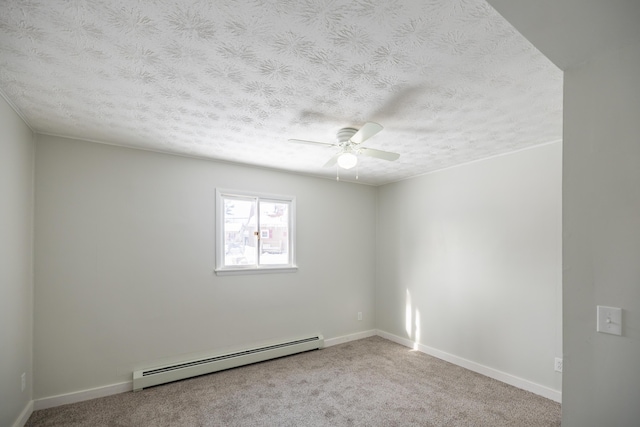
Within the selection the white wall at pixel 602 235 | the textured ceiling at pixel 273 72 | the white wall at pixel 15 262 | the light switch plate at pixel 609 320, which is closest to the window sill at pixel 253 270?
the textured ceiling at pixel 273 72

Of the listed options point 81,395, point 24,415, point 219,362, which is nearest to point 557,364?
point 219,362

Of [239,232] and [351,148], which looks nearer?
[351,148]

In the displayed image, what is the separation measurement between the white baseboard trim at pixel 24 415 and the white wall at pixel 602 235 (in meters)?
3.58

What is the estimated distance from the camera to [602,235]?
1.25 meters

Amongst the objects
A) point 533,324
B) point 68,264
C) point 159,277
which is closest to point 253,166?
point 159,277

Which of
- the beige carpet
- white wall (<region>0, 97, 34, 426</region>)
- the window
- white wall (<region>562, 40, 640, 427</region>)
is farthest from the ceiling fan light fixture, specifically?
white wall (<region>0, 97, 34, 426</region>)

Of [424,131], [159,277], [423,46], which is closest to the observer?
[423,46]

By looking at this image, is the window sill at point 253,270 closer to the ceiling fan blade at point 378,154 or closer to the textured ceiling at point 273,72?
the textured ceiling at point 273,72

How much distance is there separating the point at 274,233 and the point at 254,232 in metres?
0.29

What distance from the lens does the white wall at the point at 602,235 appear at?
1182 millimetres

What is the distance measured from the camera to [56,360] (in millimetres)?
2766

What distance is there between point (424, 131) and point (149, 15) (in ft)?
7.15

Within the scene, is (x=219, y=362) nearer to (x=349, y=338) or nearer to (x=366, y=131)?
(x=349, y=338)

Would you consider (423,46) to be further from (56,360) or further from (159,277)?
(56,360)
